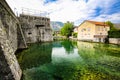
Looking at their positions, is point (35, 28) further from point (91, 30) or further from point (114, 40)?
point (114, 40)

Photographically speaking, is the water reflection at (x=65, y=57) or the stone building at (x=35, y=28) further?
the stone building at (x=35, y=28)

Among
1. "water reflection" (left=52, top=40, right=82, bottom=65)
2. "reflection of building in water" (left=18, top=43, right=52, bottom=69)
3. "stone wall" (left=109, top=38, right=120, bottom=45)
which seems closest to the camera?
"reflection of building in water" (left=18, top=43, right=52, bottom=69)

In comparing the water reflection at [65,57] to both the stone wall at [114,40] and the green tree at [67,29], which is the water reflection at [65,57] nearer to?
the stone wall at [114,40]

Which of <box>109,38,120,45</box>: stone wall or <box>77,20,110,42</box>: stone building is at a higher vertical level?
<box>77,20,110,42</box>: stone building

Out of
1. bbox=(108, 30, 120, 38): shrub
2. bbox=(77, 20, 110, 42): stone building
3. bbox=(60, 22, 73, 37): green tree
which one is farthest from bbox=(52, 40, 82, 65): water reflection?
bbox=(60, 22, 73, 37): green tree

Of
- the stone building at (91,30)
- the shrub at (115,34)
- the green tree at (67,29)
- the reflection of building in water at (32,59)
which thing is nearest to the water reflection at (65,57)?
the reflection of building in water at (32,59)

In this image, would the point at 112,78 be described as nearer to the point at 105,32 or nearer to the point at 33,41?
the point at 33,41

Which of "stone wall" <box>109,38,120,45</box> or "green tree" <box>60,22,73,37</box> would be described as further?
"green tree" <box>60,22,73,37</box>

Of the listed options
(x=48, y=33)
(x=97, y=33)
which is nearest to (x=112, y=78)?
(x=48, y=33)

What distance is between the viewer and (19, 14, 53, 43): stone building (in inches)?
1447

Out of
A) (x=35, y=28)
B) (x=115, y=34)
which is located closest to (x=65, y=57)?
(x=35, y=28)

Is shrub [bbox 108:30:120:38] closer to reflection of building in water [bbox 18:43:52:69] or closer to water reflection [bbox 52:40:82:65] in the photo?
water reflection [bbox 52:40:82:65]

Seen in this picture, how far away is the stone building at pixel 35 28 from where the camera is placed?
121ft

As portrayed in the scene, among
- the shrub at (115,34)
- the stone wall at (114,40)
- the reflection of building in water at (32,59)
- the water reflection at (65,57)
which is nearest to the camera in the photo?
the reflection of building in water at (32,59)
